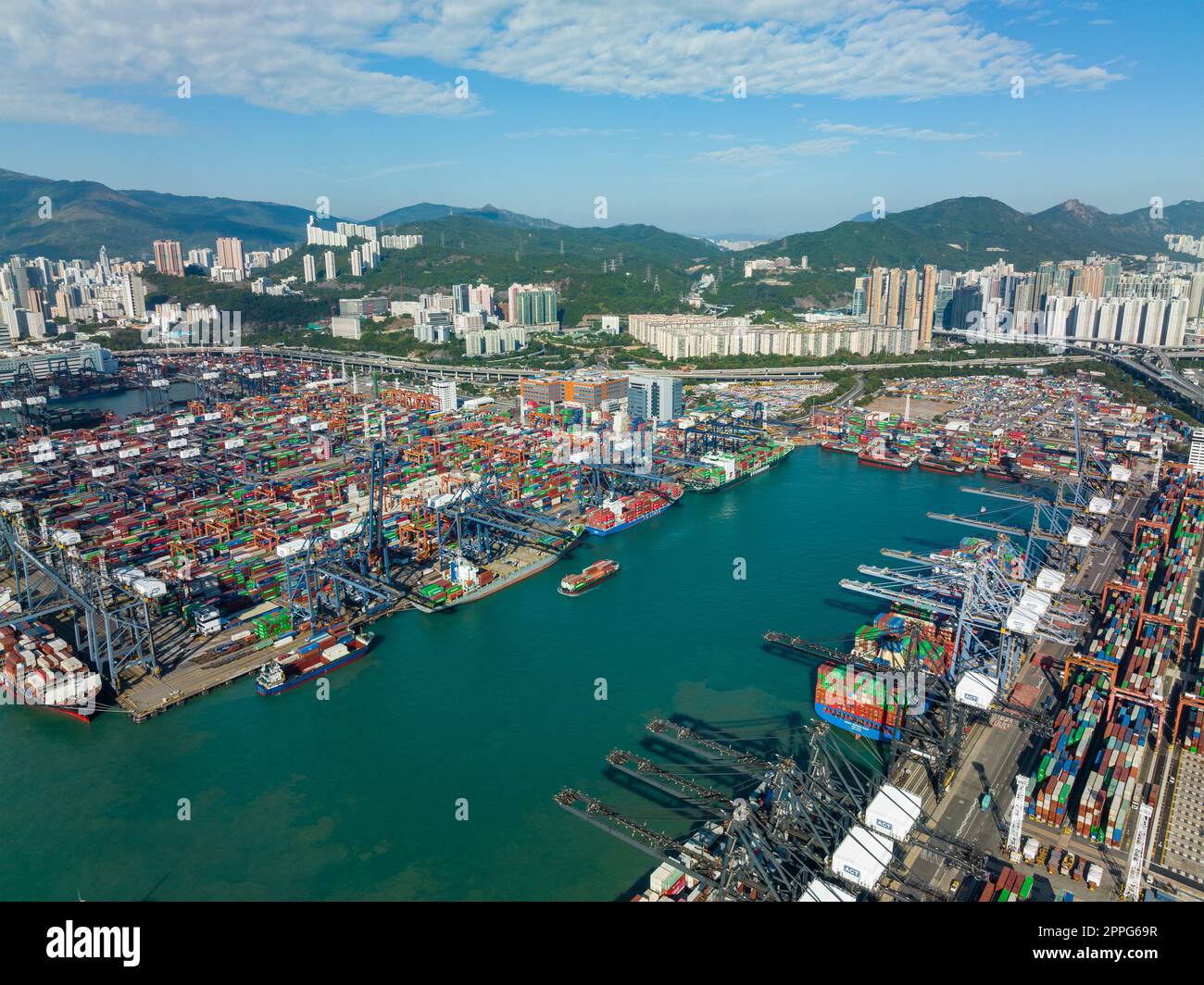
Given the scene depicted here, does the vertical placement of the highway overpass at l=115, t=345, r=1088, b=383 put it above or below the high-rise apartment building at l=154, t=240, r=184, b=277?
below

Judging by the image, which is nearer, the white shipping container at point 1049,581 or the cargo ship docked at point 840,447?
the white shipping container at point 1049,581

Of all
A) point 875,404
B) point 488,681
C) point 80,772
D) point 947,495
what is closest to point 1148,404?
point 875,404

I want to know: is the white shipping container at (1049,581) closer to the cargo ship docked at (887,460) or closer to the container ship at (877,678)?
the container ship at (877,678)

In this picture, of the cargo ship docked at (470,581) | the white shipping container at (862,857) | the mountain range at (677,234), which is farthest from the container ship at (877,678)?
the mountain range at (677,234)

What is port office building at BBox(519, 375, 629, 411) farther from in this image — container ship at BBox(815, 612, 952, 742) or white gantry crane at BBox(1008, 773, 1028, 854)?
white gantry crane at BBox(1008, 773, 1028, 854)

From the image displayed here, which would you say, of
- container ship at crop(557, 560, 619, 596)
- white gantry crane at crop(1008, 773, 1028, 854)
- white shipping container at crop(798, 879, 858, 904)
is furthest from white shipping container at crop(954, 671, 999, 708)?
container ship at crop(557, 560, 619, 596)
